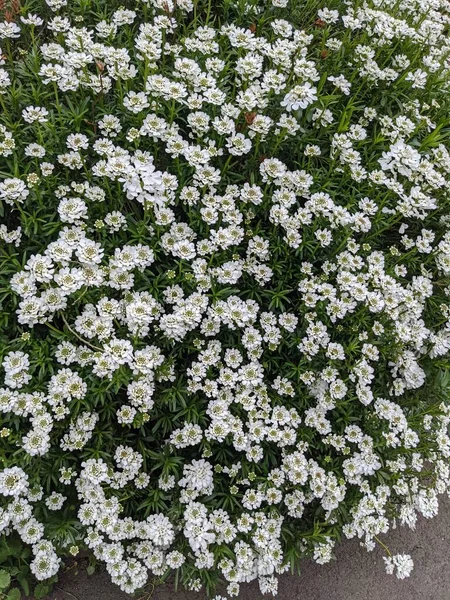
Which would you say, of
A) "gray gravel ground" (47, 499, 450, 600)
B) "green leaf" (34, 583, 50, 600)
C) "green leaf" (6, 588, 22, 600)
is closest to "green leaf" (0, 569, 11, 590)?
"green leaf" (6, 588, 22, 600)

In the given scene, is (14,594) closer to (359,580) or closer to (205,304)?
(205,304)

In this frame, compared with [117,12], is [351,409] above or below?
below

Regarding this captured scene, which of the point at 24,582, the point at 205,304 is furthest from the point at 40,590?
the point at 205,304

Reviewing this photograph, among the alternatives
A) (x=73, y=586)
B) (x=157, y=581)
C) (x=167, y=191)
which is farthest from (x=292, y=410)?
(x=73, y=586)

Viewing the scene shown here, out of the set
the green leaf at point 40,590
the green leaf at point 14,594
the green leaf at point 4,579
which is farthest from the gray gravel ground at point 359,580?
the green leaf at point 4,579

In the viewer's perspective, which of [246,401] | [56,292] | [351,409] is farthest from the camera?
[351,409]

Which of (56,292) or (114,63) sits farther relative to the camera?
Result: (114,63)

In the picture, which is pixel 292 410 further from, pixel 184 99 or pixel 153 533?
pixel 184 99

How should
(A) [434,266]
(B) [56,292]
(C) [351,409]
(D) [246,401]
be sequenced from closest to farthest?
(B) [56,292] < (D) [246,401] < (C) [351,409] < (A) [434,266]
